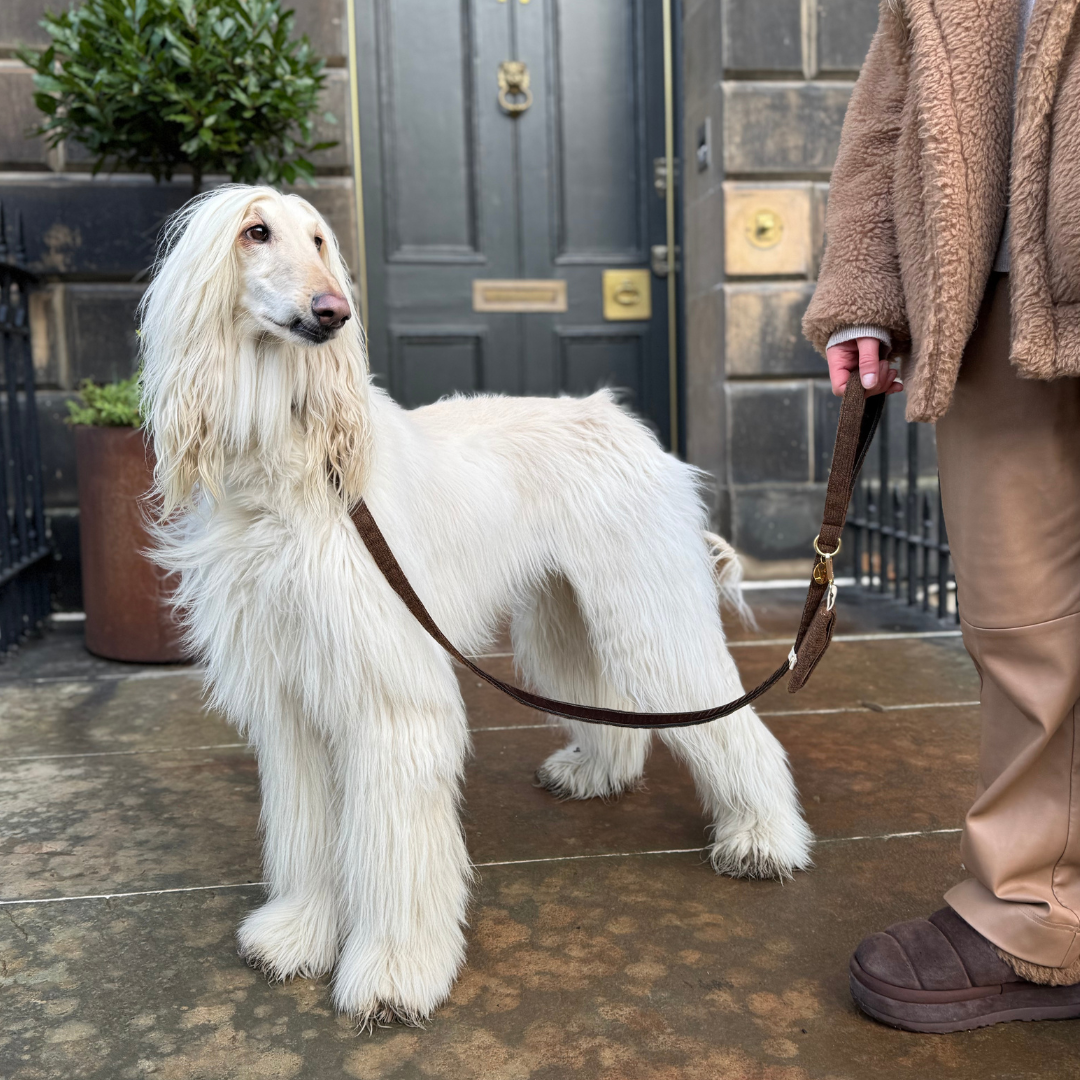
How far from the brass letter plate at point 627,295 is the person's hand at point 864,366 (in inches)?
142

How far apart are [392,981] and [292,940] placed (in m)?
0.26

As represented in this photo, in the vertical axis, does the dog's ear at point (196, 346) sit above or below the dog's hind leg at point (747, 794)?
Answer: above

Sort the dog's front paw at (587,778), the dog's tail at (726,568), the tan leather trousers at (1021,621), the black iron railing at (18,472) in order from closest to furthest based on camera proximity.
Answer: the tan leather trousers at (1021,621)
the dog's tail at (726,568)
the dog's front paw at (587,778)
the black iron railing at (18,472)

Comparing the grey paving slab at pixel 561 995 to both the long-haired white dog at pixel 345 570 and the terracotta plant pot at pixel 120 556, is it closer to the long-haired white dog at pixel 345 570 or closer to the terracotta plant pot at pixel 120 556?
the long-haired white dog at pixel 345 570

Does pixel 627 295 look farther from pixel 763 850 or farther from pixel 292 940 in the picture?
pixel 292 940

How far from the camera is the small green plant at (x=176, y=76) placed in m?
3.38

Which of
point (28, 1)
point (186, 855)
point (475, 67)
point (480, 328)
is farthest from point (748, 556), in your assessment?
point (28, 1)

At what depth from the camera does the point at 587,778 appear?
2.55 metres

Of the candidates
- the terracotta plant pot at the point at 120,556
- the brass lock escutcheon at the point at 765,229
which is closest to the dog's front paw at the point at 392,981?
the terracotta plant pot at the point at 120,556

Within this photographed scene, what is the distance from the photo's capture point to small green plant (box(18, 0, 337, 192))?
3375 millimetres

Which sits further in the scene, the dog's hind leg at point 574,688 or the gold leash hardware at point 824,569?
the dog's hind leg at point 574,688

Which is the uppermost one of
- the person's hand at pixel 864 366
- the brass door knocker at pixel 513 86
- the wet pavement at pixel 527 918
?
the brass door knocker at pixel 513 86

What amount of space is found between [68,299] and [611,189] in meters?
2.72

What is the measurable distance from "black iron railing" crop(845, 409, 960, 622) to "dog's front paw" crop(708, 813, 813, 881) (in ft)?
6.90
